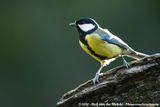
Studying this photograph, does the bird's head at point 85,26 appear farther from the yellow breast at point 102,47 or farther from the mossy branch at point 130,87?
the mossy branch at point 130,87

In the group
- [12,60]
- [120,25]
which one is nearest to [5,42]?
[12,60]

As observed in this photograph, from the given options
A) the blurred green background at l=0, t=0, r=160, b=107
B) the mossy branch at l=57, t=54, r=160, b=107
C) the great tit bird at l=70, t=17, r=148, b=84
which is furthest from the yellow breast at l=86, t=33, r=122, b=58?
the blurred green background at l=0, t=0, r=160, b=107

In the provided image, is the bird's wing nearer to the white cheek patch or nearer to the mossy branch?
the white cheek patch

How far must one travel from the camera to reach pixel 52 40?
458 centimetres

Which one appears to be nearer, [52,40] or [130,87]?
[130,87]

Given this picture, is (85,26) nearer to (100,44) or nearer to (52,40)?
(100,44)

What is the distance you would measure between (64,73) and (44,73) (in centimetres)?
17

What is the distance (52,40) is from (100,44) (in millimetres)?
2576

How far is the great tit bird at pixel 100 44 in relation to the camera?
2.00m

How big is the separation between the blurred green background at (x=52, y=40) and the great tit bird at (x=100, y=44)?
2317mm

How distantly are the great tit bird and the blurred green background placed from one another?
7.60 feet

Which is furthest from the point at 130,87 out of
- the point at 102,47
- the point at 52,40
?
the point at 52,40

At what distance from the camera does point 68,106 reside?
1924 millimetres

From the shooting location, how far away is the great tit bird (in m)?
2.00
